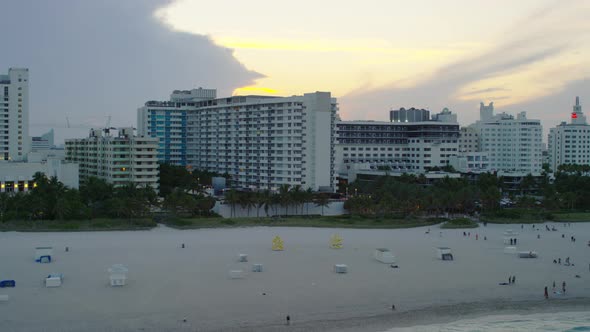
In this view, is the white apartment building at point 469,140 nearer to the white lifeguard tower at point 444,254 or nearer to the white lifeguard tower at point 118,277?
the white lifeguard tower at point 444,254

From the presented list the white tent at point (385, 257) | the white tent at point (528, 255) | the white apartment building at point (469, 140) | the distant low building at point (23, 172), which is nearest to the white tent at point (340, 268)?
the white tent at point (385, 257)

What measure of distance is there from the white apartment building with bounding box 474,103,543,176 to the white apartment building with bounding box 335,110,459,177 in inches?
714

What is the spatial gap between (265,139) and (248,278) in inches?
2115

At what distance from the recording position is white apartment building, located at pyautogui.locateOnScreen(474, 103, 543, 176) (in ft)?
425

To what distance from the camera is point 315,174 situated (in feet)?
274

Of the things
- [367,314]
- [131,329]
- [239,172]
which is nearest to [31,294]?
[131,329]

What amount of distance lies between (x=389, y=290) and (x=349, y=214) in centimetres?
3614

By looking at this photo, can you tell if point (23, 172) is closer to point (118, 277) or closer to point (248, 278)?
point (118, 277)

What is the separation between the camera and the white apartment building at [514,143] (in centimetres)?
12962

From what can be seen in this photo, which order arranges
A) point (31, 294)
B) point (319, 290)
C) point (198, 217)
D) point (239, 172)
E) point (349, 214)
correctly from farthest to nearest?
point (239, 172), point (349, 214), point (198, 217), point (319, 290), point (31, 294)

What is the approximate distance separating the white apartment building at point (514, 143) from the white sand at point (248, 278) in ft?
253

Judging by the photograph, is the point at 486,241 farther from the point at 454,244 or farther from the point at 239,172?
the point at 239,172

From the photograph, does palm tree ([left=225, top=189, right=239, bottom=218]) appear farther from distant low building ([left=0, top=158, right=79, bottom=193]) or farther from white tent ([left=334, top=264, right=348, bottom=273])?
white tent ([left=334, top=264, right=348, bottom=273])

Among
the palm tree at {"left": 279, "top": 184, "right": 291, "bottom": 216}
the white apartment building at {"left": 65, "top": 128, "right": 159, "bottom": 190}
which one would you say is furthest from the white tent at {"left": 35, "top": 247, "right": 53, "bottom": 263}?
the white apartment building at {"left": 65, "top": 128, "right": 159, "bottom": 190}
